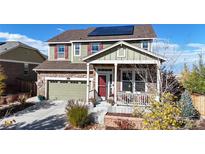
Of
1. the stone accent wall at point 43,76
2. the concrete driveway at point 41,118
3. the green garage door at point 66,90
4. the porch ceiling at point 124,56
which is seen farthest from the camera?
the stone accent wall at point 43,76

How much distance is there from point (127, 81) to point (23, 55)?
12.8 metres

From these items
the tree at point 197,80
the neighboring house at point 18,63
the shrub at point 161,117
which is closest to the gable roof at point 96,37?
the tree at point 197,80

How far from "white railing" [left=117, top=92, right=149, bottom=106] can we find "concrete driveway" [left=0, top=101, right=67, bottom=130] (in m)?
3.61

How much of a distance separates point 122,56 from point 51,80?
Result: 615 centimetres

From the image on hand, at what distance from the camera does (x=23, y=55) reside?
20.5 metres

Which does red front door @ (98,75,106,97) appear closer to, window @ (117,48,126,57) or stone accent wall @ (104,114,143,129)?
window @ (117,48,126,57)

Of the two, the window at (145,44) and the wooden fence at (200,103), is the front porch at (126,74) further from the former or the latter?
the wooden fence at (200,103)

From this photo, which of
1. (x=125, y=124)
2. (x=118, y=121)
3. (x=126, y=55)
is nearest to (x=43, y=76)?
(x=126, y=55)

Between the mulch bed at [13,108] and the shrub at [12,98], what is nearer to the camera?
the mulch bed at [13,108]

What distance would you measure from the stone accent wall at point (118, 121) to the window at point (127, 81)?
4.61m

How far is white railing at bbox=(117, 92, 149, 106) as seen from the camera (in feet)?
37.5

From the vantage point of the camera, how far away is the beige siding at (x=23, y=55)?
18.8 m
